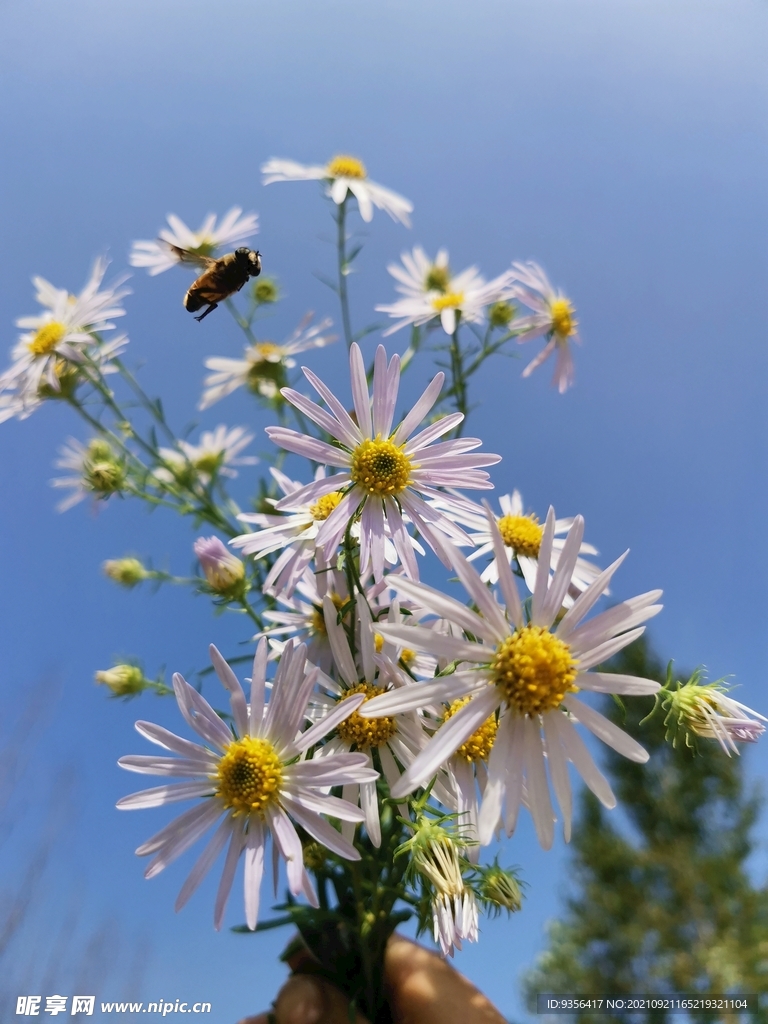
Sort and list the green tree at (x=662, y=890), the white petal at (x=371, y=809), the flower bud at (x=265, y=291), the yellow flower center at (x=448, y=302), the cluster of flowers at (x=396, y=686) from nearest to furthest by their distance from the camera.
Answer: the cluster of flowers at (x=396, y=686)
the white petal at (x=371, y=809)
the yellow flower center at (x=448, y=302)
the flower bud at (x=265, y=291)
the green tree at (x=662, y=890)

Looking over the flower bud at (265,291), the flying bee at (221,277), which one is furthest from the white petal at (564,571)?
the flower bud at (265,291)

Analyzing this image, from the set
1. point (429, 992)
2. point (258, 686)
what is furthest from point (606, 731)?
point (429, 992)

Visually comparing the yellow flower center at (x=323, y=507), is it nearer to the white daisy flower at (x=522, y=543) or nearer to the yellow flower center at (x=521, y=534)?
the white daisy flower at (x=522, y=543)

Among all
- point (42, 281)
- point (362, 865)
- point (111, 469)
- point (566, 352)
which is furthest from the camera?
point (566, 352)

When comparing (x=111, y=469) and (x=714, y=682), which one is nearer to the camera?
(x=714, y=682)

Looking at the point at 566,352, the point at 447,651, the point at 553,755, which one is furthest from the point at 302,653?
the point at 566,352

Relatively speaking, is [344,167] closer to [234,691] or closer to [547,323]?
[547,323]

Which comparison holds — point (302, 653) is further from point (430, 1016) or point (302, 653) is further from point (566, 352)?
point (566, 352)
